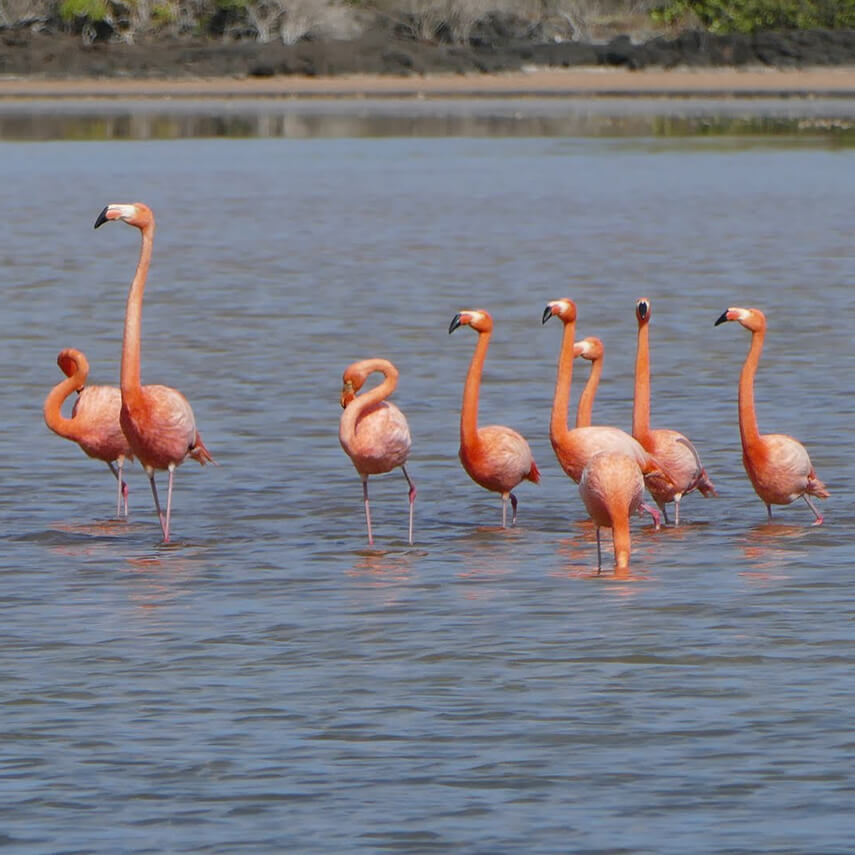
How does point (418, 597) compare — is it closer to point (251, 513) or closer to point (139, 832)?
point (251, 513)

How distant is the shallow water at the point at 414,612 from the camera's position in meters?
6.92

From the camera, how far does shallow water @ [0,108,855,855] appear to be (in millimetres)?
6922

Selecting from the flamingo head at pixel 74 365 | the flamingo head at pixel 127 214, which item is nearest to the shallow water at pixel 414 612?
the flamingo head at pixel 74 365

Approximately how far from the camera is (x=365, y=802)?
273 inches

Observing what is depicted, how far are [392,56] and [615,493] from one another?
2548 inches

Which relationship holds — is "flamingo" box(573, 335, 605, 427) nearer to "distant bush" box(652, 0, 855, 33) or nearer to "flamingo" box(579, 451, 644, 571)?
"flamingo" box(579, 451, 644, 571)

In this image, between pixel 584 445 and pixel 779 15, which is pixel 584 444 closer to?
pixel 584 445

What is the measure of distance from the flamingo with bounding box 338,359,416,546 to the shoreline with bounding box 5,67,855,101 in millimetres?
56998

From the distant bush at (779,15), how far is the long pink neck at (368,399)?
65.5 meters

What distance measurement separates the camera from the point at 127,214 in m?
11.0

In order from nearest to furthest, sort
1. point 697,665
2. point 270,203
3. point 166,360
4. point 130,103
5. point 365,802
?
point 365,802
point 697,665
point 166,360
point 270,203
point 130,103

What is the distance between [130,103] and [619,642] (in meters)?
61.4

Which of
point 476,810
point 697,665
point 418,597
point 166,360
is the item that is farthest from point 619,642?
point 166,360

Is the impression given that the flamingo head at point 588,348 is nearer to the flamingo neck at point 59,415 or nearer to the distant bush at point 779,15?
the flamingo neck at point 59,415
